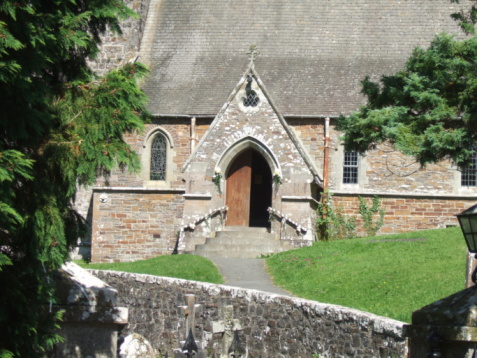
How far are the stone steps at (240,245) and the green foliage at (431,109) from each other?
42.0 ft

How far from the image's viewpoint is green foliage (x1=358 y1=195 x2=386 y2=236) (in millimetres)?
30484

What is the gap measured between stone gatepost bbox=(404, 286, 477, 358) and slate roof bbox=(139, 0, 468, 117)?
2449cm

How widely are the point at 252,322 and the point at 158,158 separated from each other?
17.7 m

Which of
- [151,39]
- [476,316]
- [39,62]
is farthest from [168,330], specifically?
[151,39]

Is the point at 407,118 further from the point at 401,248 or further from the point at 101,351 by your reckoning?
the point at 401,248

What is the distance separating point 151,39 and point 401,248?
1486 cm

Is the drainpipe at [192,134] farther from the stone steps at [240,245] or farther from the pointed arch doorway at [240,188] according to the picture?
the stone steps at [240,245]

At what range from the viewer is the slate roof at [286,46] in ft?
104

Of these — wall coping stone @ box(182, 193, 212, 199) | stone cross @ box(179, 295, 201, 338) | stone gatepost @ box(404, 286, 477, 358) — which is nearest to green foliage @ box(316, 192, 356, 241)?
wall coping stone @ box(182, 193, 212, 199)

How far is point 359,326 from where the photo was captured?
12.5 metres

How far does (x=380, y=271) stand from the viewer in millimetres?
20031

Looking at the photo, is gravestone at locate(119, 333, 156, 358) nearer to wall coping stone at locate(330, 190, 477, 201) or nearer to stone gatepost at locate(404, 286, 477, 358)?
stone gatepost at locate(404, 286, 477, 358)

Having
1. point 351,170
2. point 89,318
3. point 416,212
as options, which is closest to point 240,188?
point 351,170

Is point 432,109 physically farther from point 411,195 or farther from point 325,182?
point 325,182
